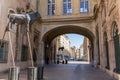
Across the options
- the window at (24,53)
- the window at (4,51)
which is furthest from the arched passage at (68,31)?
the window at (4,51)

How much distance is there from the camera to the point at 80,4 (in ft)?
74.3

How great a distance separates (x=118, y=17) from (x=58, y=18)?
13.3 meters

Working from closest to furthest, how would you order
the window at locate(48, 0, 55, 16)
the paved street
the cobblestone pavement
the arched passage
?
the cobblestone pavement → the paved street → the arched passage → the window at locate(48, 0, 55, 16)

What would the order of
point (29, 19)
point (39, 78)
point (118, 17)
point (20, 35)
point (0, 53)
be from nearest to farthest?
point (29, 19), point (39, 78), point (118, 17), point (0, 53), point (20, 35)

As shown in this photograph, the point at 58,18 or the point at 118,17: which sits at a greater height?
the point at 58,18

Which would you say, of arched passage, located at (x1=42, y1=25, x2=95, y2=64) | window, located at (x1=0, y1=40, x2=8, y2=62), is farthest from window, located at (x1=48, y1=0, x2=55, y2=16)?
window, located at (x1=0, y1=40, x2=8, y2=62)

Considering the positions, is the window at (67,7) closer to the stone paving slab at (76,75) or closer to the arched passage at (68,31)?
the arched passage at (68,31)

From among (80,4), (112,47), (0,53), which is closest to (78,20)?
(80,4)

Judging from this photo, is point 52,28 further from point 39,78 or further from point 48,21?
point 39,78

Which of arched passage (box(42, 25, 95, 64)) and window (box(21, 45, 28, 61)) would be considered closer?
window (box(21, 45, 28, 61))

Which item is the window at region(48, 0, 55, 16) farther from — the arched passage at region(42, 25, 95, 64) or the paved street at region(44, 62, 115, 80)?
the paved street at region(44, 62, 115, 80)

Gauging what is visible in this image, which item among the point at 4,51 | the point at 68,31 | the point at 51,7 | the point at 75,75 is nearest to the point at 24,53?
the point at 4,51

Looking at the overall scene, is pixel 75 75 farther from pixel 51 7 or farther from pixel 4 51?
pixel 51 7

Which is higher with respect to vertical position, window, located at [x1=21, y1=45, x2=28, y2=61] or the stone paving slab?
window, located at [x1=21, y1=45, x2=28, y2=61]
